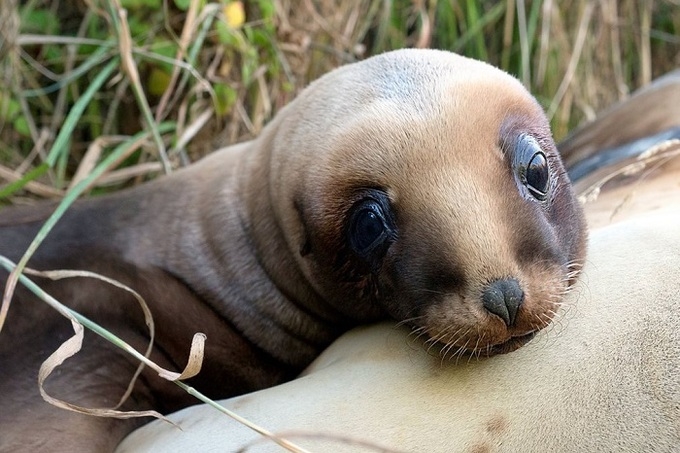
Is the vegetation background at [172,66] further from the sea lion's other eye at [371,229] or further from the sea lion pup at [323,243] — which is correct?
the sea lion's other eye at [371,229]

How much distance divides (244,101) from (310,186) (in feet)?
5.67

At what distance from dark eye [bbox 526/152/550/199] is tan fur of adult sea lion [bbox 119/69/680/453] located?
223 mm

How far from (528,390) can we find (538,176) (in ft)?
1.50

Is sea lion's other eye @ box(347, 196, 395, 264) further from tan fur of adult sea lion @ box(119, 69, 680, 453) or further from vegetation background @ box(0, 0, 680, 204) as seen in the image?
vegetation background @ box(0, 0, 680, 204)

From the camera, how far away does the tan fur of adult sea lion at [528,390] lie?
171 centimetres

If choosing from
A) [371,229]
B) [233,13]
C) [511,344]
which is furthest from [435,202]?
[233,13]

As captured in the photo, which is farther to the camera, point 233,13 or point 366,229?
point 233,13

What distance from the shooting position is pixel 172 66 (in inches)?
138

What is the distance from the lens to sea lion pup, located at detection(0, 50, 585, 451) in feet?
6.04

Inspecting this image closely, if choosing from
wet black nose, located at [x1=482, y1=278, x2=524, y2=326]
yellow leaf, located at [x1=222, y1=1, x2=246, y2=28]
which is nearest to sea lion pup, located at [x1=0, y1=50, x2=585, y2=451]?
wet black nose, located at [x1=482, y1=278, x2=524, y2=326]

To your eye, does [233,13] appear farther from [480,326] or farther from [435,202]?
[480,326]

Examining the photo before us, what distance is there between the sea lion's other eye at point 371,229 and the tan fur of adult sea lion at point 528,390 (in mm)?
217

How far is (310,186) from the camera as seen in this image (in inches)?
85.0

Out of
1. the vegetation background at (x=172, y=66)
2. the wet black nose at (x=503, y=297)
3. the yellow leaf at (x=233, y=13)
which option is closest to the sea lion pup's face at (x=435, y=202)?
the wet black nose at (x=503, y=297)
